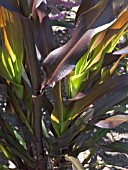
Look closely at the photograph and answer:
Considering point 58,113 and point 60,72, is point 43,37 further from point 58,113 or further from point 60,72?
point 58,113

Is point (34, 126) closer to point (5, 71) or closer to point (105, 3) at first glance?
point (5, 71)

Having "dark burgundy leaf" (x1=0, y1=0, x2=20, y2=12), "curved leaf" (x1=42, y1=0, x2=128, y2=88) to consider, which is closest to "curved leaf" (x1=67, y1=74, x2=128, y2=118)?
"curved leaf" (x1=42, y1=0, x2=128, y2=88)

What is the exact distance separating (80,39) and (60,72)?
94 mm

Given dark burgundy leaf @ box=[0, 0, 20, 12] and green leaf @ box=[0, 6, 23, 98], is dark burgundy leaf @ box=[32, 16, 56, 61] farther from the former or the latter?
dark burgundy leaf @ box=[0, 0, 20, 12]

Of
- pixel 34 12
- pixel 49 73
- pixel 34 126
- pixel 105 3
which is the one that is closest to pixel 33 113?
pixel 34 126

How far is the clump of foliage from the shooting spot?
852 millimetres

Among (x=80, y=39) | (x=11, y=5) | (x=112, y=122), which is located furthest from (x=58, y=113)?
(x=11, y=5)

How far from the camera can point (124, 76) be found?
39.3 inches

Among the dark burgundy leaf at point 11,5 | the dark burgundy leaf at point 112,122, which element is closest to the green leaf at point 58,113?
the dark burgundy leaf at point 112,122

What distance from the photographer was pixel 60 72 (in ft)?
3.00

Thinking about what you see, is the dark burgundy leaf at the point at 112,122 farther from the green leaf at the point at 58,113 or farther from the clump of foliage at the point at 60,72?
the green leaf at the point at 58,113

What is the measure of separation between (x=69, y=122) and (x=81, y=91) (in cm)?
14

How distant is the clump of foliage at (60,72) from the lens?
852 millimetres

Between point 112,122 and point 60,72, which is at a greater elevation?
point 60,72
